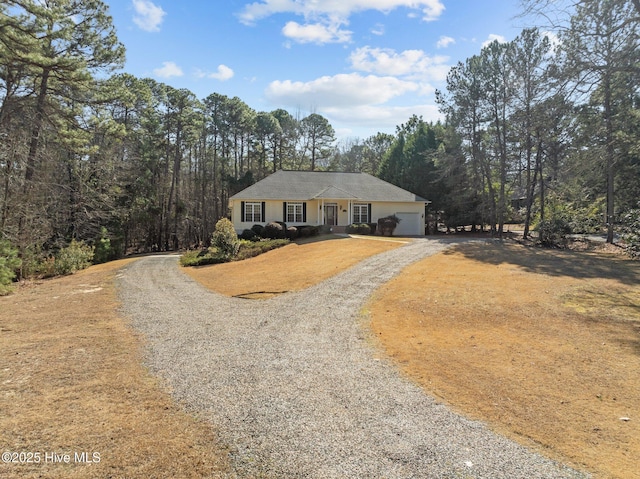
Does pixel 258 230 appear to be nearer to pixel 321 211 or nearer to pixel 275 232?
pixel 275 232

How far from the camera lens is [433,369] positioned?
529 cm

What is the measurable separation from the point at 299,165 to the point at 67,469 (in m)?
45.2

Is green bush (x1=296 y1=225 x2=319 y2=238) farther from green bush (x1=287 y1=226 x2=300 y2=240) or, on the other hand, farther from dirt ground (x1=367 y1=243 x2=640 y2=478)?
dirt ground (x1=367 y1=243 x2=640 y2=478)

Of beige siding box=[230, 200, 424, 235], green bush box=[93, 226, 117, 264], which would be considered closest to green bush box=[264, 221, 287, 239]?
beige siding box=[230, 200, 424, 235]

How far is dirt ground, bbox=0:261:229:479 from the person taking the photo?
9.80 feet

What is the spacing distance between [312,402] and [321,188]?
81.0 ft

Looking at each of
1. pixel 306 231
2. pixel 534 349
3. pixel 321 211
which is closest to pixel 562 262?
pixel 534 349

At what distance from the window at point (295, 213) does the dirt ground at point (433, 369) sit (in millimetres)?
14634

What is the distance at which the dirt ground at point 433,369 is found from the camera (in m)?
3.25

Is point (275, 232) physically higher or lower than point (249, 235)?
higher

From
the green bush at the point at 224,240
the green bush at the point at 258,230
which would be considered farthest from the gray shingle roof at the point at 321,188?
the green bush at the point at 224,240

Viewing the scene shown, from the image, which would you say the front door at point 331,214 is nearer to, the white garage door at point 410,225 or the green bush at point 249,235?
the white garage door at point 410,225

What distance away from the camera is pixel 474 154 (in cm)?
2684

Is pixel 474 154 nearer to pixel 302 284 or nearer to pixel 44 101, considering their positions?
pixel 302 284
